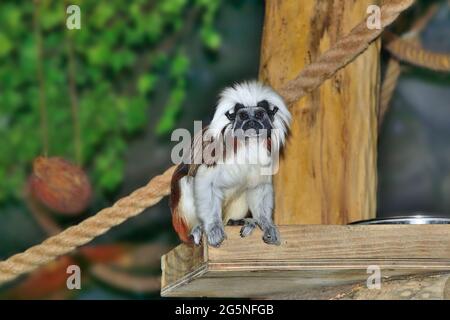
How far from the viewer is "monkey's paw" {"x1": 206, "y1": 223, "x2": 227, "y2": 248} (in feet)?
9.36

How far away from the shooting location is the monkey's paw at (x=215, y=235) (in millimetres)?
2854

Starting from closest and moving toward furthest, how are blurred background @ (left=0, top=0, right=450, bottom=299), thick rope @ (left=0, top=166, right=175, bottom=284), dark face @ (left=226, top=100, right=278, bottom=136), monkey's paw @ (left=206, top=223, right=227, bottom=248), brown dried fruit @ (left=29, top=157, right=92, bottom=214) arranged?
monkey's paw @ (left=206, top=223, right=227, bottom=248) → dark face @ (left=226, top=100, right=278, bottom=136) → thick rope @ (left=0, top=166, right=175, bottom=284) → brown dried fruit @ (left=29, top=157, right=92, bottom=214) → blurred background @ (left=0, top=0, right=450, bottom=299)

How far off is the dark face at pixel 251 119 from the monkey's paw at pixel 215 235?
12.7 inches

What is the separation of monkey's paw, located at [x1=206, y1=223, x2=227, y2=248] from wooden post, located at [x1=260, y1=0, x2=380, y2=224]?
2.20ft

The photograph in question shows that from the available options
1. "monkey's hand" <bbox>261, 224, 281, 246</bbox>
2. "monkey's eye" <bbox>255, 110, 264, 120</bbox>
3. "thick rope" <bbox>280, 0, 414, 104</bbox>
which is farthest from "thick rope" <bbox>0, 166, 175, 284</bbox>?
"monkey's hand" <bbox>261, 224, 281, 246</bbox>

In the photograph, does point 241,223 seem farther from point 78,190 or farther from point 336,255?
point 78,190

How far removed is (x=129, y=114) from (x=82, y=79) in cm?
37

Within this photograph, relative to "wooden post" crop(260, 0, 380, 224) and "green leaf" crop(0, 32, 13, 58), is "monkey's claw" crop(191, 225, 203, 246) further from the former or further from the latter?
"green leaf" crop(0, 32, 13, 58)

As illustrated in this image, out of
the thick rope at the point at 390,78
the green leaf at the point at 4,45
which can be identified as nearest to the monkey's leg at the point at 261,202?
the thick rope at the point at 390,78

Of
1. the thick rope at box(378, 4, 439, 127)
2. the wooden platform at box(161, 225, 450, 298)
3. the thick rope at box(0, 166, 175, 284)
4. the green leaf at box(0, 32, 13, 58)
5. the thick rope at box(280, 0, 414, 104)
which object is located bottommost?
the wooden platform at box(161, 225, 450, 298)

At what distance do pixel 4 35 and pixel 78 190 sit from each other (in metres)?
0.97

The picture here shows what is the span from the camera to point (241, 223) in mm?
3238

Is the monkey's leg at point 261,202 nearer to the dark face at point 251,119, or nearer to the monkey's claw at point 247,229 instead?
the monkey's claw at point 247,229
